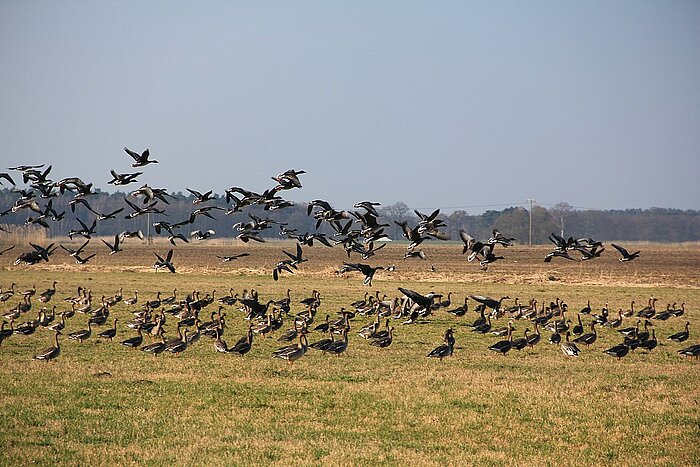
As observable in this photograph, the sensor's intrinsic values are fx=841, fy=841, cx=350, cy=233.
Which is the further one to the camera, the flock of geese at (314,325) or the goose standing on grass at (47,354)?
the flock of geese at (314,325)

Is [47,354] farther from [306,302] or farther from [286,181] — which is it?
[306,302]

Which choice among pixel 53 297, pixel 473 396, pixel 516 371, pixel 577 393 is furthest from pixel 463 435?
pixel 53 297

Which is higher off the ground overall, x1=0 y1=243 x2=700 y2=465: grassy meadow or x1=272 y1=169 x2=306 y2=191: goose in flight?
x1=272 y1=169 x2=306 y2=191: goose in flight

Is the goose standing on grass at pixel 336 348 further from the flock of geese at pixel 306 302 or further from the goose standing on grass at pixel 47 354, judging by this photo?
the goose standing on grass at pixel 47 354

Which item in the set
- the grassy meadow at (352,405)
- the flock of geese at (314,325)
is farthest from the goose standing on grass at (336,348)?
the grassy meadow at (352,405)

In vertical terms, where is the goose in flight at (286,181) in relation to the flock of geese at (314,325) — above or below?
above

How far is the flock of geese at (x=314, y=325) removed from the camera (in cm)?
2319

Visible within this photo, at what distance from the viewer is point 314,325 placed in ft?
100

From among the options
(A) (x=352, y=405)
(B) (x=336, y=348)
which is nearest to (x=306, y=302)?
(B) (x=336, y=348)

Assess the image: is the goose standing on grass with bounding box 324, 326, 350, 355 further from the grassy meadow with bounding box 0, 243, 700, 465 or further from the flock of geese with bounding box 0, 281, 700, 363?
the grassy meadow with bounding box 0, 243, 700, 465

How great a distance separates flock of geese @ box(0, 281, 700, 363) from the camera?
23188 millimetres

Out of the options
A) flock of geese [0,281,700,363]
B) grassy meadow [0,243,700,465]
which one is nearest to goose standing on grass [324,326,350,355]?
flock of geese [0,281,700,363]

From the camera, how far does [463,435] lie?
14.2m

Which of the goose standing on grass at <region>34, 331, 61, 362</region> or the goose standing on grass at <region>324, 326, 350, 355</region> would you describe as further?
the goose standing on grass at <region>324, 326, 350, 355</region>
